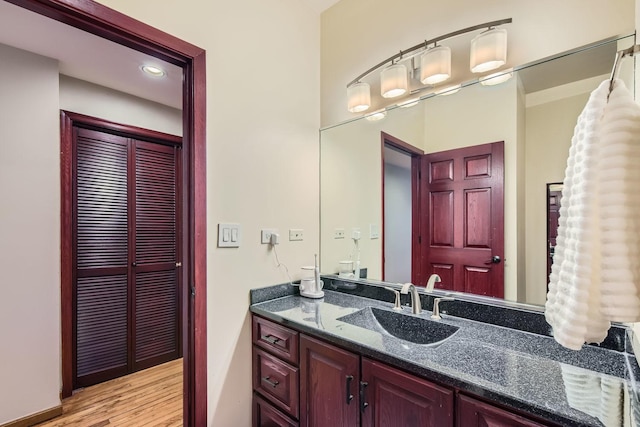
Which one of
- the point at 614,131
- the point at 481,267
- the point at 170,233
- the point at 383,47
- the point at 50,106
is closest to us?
the point at 614,131

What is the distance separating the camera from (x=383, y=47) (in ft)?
5.58

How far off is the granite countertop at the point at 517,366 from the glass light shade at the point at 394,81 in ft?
3.91

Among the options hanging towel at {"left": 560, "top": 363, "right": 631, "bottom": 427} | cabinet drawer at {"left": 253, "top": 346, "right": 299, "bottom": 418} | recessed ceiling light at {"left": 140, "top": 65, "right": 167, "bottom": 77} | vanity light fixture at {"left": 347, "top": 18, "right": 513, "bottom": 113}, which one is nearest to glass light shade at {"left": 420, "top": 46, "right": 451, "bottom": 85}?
vanity light fixture at {"left": 347, "top": 18, "right": 513, "bottom": 113}

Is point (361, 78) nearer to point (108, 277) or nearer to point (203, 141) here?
point (203, 141)

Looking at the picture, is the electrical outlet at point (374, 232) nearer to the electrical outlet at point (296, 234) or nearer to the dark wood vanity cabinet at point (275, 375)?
the electrical outlet at point (296, 234)

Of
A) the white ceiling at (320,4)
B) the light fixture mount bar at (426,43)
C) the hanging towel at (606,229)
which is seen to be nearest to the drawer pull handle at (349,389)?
the hanging towel at (606,229)

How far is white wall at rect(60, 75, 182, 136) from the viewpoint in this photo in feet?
7.24

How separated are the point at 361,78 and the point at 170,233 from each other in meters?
2.20

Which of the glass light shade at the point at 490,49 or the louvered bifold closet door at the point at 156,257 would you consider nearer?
the glass light shade at the point at 490,49

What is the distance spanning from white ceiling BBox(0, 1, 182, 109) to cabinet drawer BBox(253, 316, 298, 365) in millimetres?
1817

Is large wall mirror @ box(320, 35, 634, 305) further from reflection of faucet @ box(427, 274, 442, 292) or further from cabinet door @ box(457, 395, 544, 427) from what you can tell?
cabinet door @ box(457, 395, 544, 427)

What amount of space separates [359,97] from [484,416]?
1.63 m

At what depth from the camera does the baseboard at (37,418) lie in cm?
179

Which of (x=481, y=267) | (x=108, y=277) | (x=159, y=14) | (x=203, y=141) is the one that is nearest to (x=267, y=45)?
(x=159, y=14)
